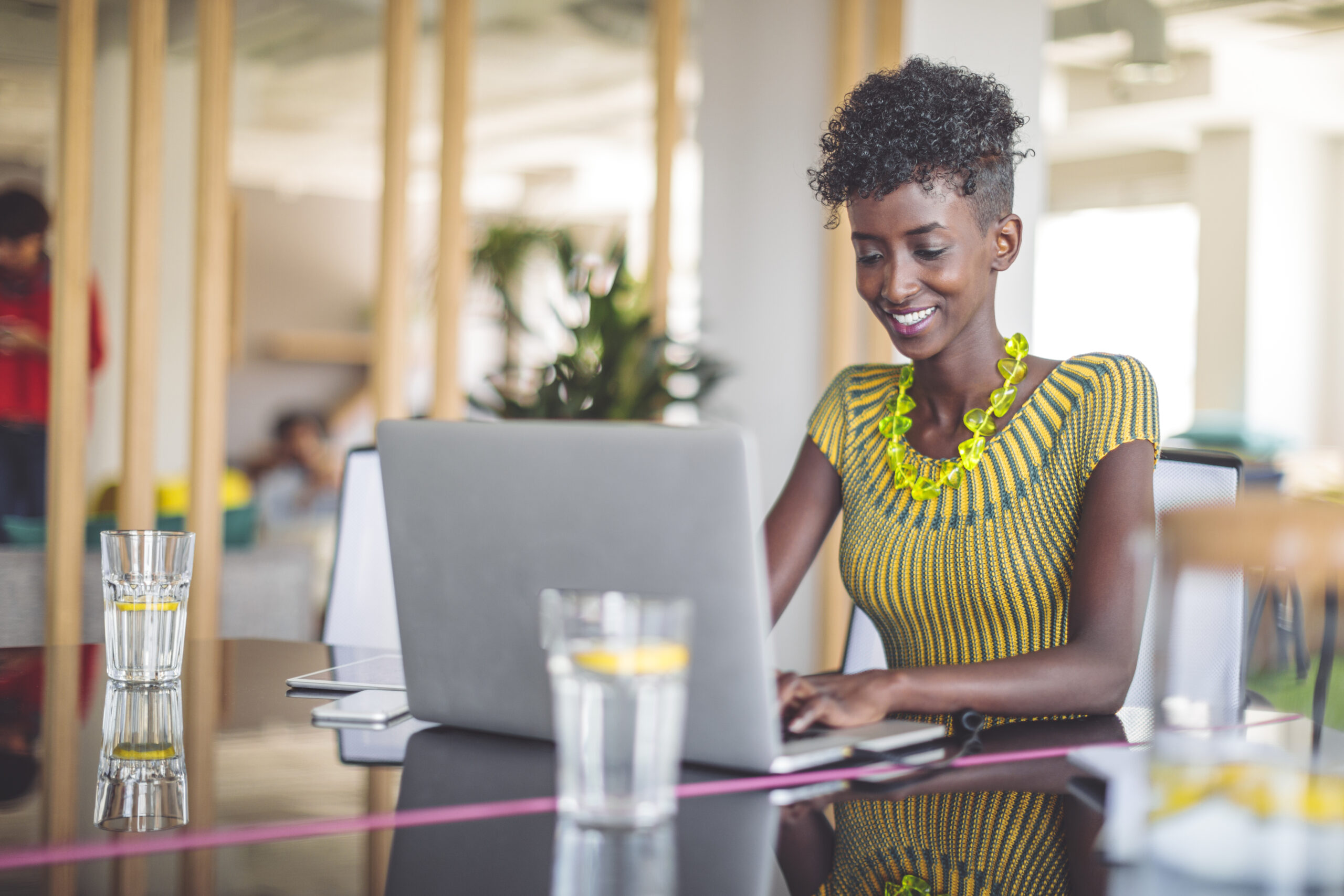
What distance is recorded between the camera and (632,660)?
31.5 inches

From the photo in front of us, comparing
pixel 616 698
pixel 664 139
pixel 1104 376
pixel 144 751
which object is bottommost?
pixel 144 751

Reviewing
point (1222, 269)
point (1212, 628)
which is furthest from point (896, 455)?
point (1222, 269)

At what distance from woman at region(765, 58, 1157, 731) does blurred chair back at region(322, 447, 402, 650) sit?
597mm

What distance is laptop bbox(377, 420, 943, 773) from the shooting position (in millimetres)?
920

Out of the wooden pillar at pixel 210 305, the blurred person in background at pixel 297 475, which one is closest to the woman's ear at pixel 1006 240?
the wooden pillar at pixel 210 305

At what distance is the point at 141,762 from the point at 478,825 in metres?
0.35

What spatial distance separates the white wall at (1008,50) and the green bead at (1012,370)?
154 centimetres

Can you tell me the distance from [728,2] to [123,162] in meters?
3.64

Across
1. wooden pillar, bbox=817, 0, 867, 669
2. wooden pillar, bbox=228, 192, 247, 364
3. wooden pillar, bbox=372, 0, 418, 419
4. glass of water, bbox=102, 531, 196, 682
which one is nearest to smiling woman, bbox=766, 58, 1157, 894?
glass of water, bbox=102, 531, 196, 682

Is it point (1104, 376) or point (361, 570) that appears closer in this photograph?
point (1104, 376)

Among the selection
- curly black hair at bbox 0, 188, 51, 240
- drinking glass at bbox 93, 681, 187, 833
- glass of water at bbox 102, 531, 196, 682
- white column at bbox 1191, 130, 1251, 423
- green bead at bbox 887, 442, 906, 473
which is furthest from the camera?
white column at bbox 1191, 130, 1251, 423

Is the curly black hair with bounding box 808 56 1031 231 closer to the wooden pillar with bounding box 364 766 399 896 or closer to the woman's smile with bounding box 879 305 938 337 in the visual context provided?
the woman's smile with bounding box 879 305 938 337

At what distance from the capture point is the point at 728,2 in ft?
12.4

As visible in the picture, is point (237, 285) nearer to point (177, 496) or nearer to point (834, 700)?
point (177, 496)
